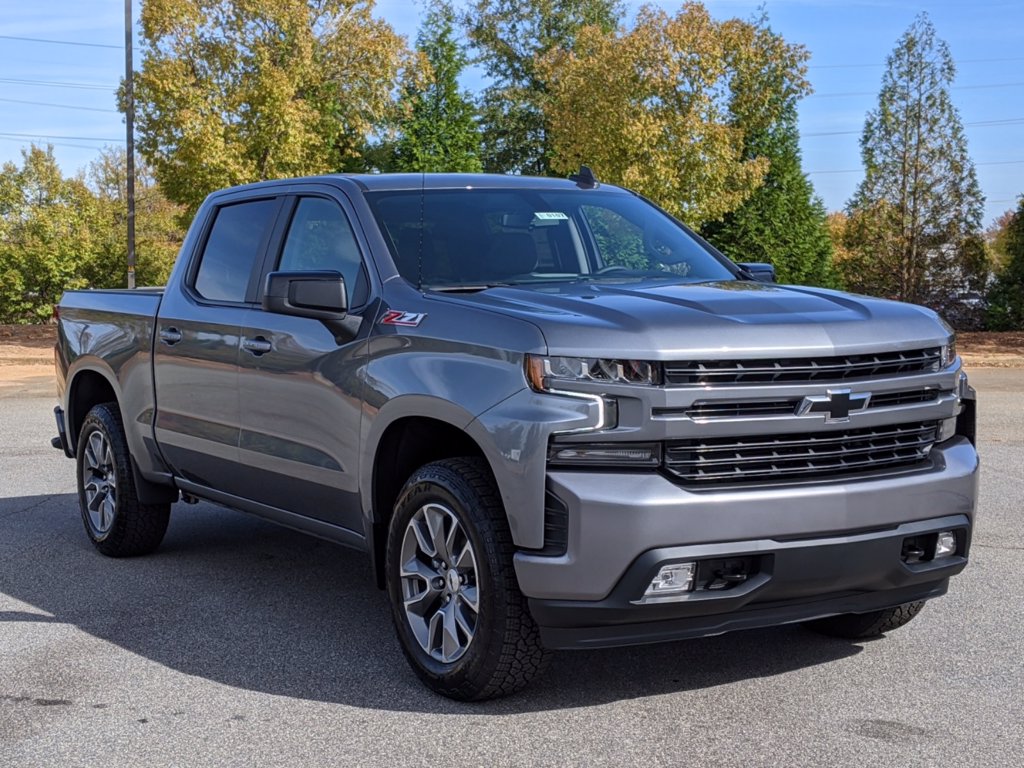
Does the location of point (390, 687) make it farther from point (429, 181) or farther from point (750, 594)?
point (429, 181)

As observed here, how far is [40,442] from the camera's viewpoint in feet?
Answer: 42.4

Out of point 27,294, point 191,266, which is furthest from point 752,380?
point 27,294

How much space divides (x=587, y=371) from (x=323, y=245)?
1982 millimetres

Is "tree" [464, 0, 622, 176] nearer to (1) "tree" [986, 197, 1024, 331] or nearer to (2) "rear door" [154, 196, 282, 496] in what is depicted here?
A: (1) "tree" [986, 197, 1024, 331]

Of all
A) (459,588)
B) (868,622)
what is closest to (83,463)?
(459,588)

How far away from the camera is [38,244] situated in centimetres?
3534

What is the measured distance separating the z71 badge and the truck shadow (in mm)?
1370

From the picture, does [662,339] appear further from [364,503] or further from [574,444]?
[364,503]

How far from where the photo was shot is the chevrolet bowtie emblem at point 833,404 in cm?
456

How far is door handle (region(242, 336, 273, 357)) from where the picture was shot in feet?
19.7

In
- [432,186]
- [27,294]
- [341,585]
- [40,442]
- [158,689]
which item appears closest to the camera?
[158,689]

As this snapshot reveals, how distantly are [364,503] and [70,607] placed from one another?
192cm

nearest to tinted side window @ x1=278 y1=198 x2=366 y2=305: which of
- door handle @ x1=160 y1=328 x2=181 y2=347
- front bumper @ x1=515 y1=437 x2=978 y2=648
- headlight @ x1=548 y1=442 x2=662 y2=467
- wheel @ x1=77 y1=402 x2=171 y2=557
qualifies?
door handle @ x1=160 y1=328 x2=181 y2=347

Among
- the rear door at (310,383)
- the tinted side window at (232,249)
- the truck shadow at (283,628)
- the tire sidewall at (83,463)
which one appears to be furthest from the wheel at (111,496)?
the rear door at (310,383)
